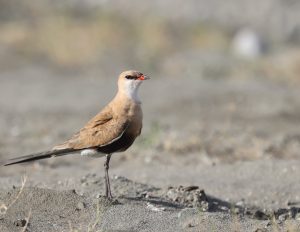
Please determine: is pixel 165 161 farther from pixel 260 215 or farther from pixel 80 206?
pixel 80 206

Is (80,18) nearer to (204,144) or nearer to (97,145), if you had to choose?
(204,144)

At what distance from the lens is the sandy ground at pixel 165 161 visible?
21.8 feet

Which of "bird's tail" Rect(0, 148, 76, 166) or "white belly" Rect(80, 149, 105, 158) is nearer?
"bird's tail" Rect(0, 148, 76, 166)

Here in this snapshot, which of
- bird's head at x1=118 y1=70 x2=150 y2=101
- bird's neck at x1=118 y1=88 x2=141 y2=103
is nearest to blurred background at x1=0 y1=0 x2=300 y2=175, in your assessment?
bird's head at x1=118 y1=70 x2=150 y2=101

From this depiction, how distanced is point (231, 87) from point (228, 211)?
9.19 meters

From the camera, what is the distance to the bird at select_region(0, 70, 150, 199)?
7137mm

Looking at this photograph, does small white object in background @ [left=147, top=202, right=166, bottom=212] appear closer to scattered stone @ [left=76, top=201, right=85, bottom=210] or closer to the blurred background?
scattered stone @ [left=76, top=201, right=85, bottom=210]

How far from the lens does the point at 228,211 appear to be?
7574 mm

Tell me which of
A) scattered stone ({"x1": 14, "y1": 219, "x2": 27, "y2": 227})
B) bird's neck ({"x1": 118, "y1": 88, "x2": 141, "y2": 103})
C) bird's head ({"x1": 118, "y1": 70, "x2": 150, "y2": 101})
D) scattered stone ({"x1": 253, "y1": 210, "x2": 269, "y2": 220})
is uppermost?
bird's head ({"x1": 118, "y1": 70, "x2": 150, "y2": 101})

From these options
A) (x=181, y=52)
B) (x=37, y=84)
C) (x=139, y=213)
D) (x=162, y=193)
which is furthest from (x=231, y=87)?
(x=139, y=213)

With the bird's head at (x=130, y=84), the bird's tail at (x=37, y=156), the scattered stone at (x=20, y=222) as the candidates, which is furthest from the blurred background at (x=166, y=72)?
the scattered stone at (x=20, y=222)

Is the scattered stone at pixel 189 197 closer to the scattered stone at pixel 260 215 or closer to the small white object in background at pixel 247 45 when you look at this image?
the scattered stone at pixel 260 215

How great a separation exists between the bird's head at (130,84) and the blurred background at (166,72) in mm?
3232

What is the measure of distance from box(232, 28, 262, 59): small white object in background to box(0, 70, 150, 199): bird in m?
14.4
